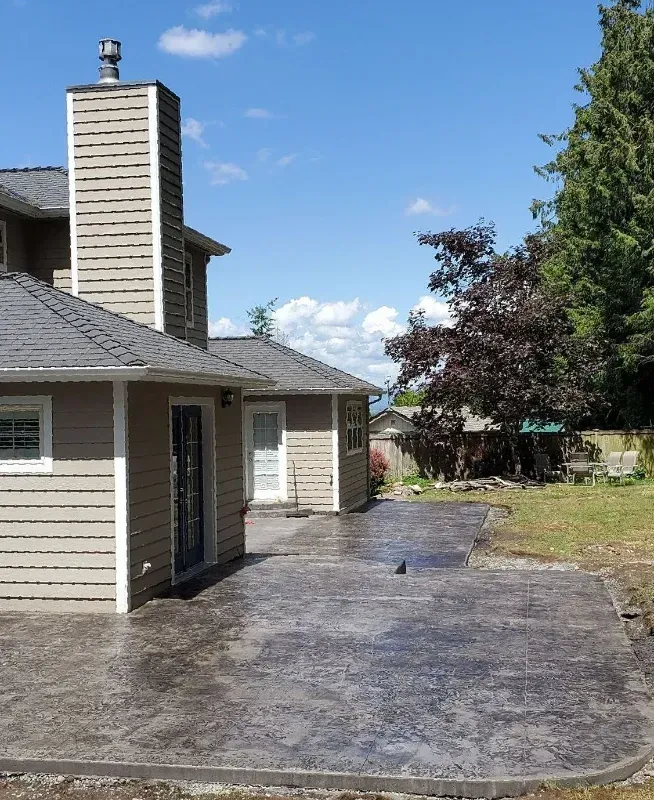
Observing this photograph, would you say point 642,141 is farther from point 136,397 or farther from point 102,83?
point 136,397

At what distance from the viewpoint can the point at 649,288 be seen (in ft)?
90.7

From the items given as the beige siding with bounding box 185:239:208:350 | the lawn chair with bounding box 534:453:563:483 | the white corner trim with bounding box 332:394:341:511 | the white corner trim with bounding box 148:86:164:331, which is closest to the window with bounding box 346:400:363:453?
the white corner trim with bounding box 332:394:341:511

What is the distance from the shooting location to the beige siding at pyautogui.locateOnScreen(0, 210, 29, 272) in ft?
43.6

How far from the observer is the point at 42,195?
1439cm

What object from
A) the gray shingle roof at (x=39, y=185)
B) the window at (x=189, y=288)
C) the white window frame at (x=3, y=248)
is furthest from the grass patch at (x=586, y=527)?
the gray shingle roof at (x=39, y=185)

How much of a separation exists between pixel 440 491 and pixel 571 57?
17.3m

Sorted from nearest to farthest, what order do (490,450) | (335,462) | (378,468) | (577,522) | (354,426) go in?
1. (577,522)
2. (335,462)
3. (354,426)
4. (378,468)
5. (490,450)

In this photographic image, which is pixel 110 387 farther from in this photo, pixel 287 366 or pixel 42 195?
pixel 287 366

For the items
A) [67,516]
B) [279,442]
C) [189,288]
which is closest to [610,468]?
[279,442]

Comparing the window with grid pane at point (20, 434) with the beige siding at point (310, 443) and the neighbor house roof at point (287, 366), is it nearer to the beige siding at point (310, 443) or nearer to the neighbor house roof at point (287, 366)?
the neighbor house roof at point (287, 366)

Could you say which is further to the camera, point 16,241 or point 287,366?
point 287,366

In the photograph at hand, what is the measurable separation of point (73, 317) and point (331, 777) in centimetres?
629

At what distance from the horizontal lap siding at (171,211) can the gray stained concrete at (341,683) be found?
389cm

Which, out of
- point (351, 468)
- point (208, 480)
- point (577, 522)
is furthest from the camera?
point (351, 468)
